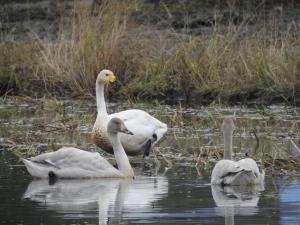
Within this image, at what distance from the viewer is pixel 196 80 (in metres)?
19.5

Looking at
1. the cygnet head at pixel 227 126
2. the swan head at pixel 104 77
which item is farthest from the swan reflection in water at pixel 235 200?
the swan head at pixel 104 77

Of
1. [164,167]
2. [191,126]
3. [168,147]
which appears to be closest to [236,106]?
[191,126]

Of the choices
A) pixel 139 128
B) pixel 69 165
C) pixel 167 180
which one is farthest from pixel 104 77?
pixel 167 180

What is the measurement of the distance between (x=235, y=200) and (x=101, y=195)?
129cm

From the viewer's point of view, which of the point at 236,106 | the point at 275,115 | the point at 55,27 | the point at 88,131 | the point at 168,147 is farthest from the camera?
the point at 55,27

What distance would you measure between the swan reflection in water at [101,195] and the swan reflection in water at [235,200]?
0.53 metres

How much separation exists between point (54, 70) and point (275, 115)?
4581mm

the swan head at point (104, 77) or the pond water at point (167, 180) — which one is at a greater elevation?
the swan head at point (104, 77)

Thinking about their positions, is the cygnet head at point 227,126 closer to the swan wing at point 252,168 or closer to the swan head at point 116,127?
the swan wing at point 252,168

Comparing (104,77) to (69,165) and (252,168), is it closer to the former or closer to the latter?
(69,165)

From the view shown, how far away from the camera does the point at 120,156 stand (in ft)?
41.5

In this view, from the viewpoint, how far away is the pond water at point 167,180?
A: 9.65m

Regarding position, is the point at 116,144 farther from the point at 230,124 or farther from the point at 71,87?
the point at 71,87

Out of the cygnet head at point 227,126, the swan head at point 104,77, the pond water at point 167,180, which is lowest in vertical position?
the pond water at point 167,180
